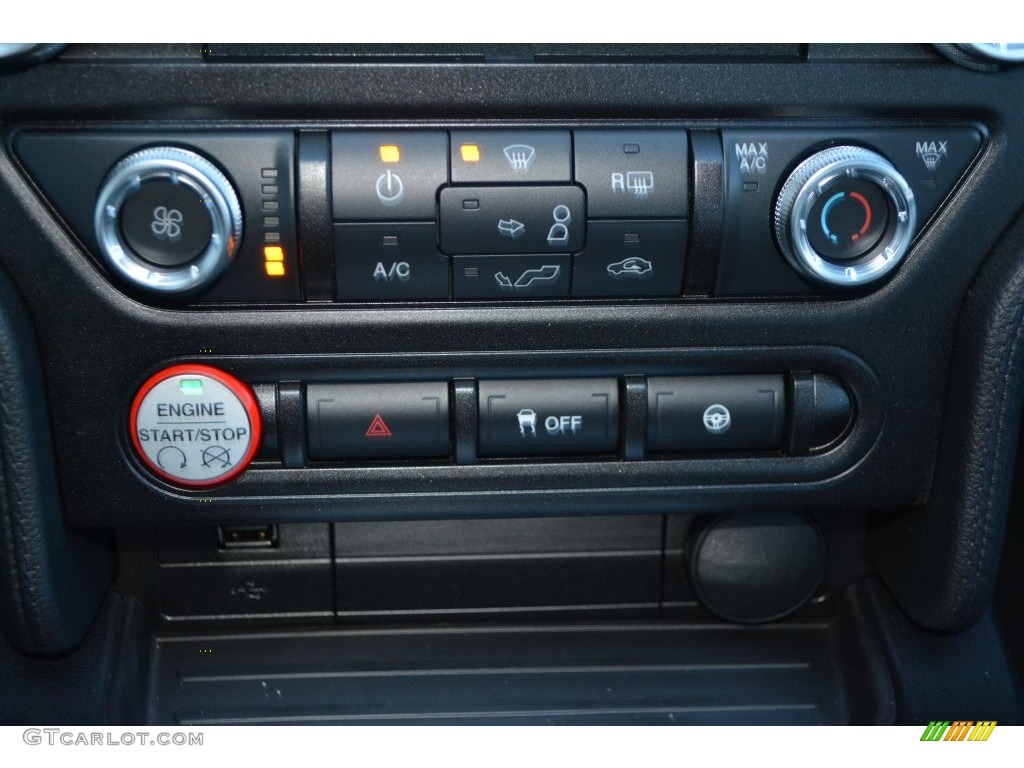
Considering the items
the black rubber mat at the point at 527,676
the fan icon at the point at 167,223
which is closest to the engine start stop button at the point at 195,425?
the fan icon at the point at 167,223

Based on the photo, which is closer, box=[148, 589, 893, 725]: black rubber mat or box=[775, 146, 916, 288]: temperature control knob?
box=[775, 146, 916, 288]: temperature control knob

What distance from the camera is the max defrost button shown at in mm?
908

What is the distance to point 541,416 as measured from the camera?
2.99 ft

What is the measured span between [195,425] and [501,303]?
0.27 meters

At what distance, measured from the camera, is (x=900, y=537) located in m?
1.05

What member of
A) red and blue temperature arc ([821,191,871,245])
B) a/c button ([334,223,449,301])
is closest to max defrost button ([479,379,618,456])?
a/c button ([334,223,449,301])

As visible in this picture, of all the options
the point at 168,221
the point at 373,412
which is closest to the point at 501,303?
the point at 373,412

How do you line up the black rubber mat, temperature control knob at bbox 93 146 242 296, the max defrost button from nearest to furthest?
temperature control knob at bbox 93 146 242 296 → the max defrost button → the black rubber mat

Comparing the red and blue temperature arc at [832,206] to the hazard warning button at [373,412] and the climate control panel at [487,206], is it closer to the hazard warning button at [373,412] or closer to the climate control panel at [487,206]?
the climate control panel at [487,206]

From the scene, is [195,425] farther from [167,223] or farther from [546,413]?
[546,413]

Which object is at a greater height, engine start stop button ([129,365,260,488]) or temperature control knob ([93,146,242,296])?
temperature control knob ([93,146,242,296])

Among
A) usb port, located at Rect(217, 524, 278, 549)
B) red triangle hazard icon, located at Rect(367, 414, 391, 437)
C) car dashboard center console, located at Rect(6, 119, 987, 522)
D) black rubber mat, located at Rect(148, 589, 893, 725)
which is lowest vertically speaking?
black rubber mat, located at Rect(148, 589, 893, 725)

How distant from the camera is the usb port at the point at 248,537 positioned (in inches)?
41.6

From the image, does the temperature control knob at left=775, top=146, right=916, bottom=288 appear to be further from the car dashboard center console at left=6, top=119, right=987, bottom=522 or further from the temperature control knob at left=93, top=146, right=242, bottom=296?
the temperature control knob at left=93, top=146, right=242, bottom=296
